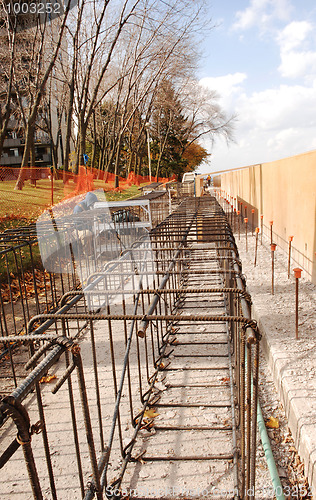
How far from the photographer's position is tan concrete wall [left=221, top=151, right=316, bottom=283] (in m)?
7.14

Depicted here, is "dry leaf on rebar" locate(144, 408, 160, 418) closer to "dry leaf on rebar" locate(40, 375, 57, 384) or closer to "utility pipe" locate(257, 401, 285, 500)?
"utility pipe" locate(257, 401, 285, 500)

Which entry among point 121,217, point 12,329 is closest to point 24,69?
point 121,217

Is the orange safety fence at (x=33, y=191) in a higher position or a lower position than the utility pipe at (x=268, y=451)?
higher

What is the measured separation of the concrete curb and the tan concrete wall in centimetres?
313

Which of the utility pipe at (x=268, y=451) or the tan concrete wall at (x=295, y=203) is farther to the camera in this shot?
the tan concrete wall at (x=295, y=203)

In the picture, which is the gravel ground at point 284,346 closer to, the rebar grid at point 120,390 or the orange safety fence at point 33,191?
the rebar grid at point 120,390

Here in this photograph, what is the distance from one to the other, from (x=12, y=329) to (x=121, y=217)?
6.00 metres

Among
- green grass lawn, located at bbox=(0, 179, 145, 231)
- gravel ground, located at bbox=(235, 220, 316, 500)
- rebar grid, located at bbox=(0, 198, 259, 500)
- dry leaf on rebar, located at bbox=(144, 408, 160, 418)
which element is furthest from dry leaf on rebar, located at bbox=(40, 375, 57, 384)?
green grass lawn, located at bbox=(0, 179, 145, 231)

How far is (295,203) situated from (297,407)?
6.14 meters

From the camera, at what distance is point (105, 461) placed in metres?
2.34

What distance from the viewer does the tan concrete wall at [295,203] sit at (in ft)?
23.4

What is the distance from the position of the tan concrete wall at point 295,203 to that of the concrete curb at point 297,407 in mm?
3131

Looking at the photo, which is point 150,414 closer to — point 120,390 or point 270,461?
point 120,390

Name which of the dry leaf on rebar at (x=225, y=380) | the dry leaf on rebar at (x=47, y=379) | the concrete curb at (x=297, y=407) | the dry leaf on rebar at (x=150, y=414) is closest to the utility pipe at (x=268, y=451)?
the concrete curb at (x=297, y=407)
